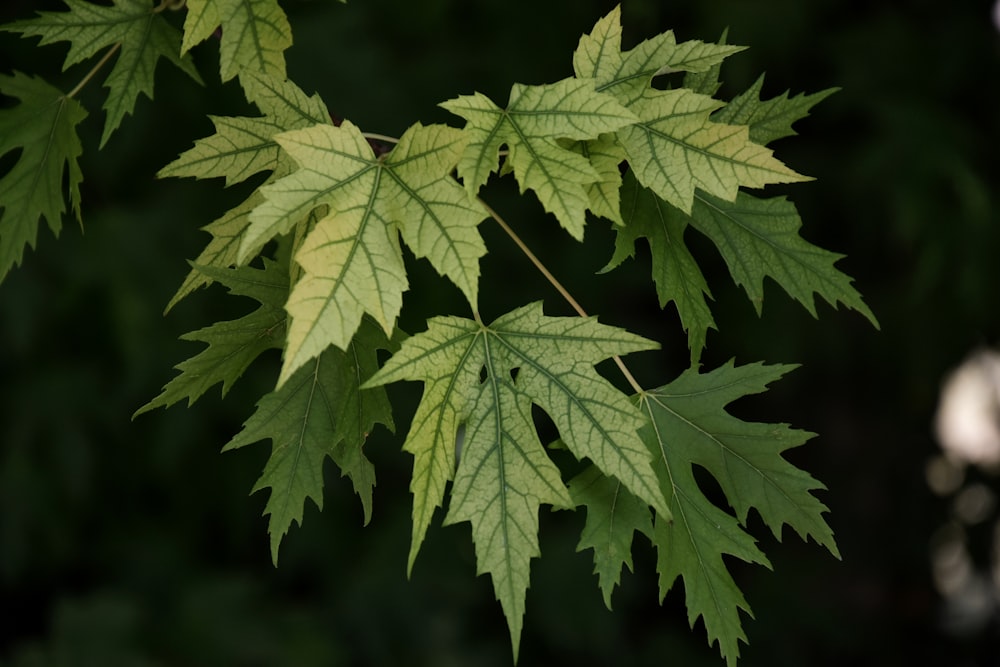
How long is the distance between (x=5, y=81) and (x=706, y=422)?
1.07 metres

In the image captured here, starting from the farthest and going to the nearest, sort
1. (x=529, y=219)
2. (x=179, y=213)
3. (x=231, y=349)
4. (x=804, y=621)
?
(x=804, y=621), (x=529, y=219), (x=179, y=213), (x=231, y=349)

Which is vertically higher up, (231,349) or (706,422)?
(231,349)

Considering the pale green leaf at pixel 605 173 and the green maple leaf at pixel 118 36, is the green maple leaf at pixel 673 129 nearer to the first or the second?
the pale green leaf at pixel 605 173

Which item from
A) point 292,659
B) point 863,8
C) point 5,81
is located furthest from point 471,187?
point 863,8

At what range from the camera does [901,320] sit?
337cm

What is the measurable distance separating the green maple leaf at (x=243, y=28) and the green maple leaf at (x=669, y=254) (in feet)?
1.48

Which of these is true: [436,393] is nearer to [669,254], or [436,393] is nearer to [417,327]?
[669,254]

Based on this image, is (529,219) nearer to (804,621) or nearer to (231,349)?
(804,621)

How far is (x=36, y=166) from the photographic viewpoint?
1.39 m

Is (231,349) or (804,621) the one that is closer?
(231,349)

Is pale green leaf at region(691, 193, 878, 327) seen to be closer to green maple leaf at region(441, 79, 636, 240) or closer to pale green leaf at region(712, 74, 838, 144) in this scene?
pale green leaf at region(712, 74, 838, 144)

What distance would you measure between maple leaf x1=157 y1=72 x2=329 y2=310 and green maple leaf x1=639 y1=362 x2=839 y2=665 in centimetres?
52

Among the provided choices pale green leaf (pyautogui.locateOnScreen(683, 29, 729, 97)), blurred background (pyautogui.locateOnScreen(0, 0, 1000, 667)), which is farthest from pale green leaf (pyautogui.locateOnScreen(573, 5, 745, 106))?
blurred background (pyautogui.locateOnScreen(0, 0, 1000, 667))

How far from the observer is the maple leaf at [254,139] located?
3.70ft
